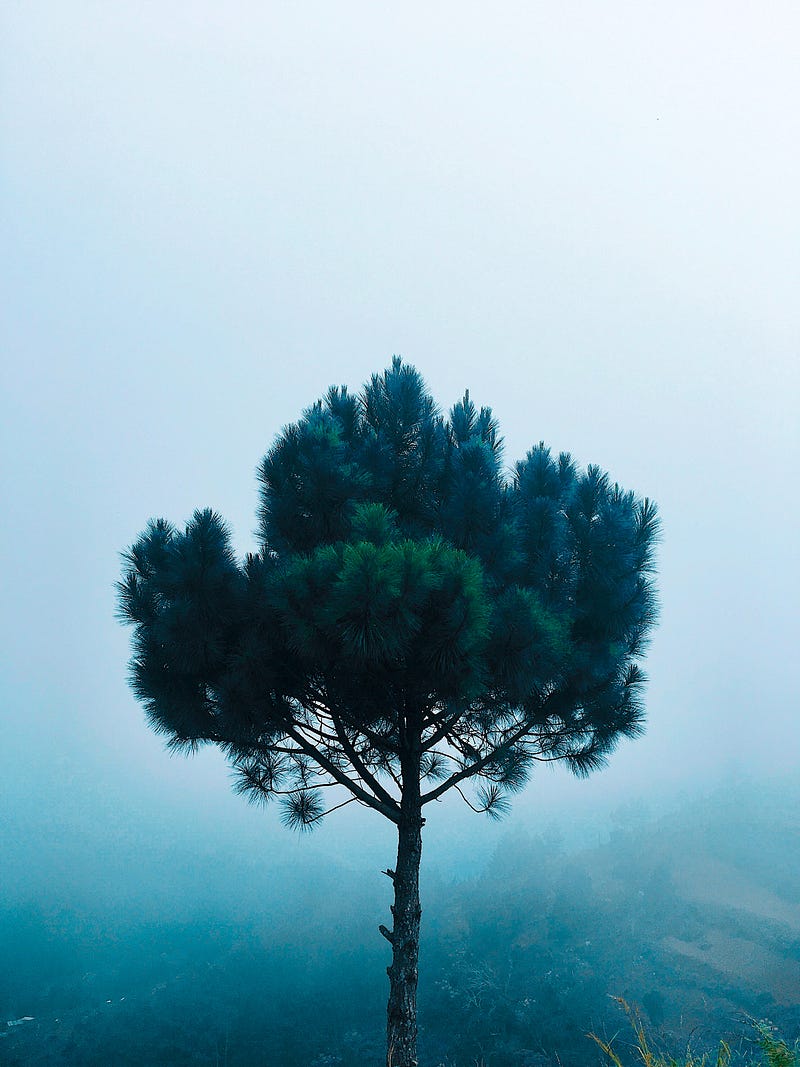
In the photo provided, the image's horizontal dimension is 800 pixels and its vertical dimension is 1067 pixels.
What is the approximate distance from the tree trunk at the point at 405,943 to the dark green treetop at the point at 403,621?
25 cm

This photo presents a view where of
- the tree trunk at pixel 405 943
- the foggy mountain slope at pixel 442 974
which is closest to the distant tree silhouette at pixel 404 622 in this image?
the tree trunk at pixel 405 943

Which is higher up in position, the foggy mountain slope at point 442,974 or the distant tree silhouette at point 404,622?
the distant tree silhouette at point 404,622

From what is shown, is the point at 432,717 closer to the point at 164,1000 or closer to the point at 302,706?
the point at 302,706

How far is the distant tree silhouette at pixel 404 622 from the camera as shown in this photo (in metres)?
6.17

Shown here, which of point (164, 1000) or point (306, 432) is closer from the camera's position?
point (306, 432)

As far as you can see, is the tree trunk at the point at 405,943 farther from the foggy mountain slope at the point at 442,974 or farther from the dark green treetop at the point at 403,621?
the foggy mountain slope at the point at 442,974

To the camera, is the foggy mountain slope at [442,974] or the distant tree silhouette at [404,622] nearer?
the distant tree silhouette at [404,622]

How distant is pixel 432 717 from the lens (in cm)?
760

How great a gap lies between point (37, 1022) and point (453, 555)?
75491mm

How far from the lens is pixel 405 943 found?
6.75 metres

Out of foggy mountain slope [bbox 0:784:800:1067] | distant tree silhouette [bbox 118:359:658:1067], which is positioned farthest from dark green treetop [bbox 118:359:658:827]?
foggy mountain slope [bbox 0:784:800:1067]

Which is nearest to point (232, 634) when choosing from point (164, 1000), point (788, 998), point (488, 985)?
point (788, 998)

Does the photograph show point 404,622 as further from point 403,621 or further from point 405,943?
point 405,943

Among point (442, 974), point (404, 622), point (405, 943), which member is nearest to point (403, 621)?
point (404, 622)
